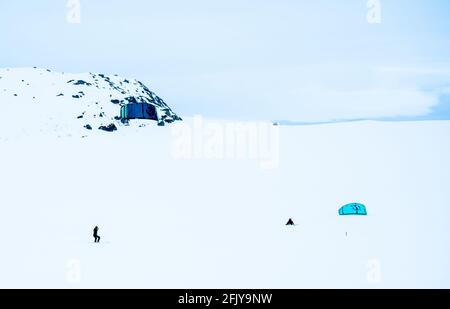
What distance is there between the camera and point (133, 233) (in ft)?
66.6

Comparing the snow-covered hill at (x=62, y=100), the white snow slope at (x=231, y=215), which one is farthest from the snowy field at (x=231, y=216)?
the snow-covered hill at (x=62, y=100)

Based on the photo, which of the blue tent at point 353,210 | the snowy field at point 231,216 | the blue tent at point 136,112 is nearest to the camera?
the snowy field at point 231,216

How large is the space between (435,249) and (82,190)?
19781mm

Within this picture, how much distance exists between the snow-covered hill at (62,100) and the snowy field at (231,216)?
23.3 meters

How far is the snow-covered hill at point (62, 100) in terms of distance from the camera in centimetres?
6812

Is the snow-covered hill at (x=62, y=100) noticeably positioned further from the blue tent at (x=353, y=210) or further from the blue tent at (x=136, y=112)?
the blue tent at (x=353, y=210)

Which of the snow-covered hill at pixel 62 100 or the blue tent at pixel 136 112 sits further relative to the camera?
the blue tent at pixel 136 112

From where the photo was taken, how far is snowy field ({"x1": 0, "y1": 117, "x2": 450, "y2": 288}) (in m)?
14.1

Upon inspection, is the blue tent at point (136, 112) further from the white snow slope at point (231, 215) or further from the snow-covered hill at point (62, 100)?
the white snow slope at point (231, 215)

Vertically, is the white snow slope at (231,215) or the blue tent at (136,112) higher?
the blue tent at (136,112)

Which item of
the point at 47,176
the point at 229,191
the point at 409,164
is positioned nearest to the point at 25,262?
the point at 229,191

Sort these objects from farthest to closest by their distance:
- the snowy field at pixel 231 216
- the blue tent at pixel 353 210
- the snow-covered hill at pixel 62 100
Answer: the snow-covered hill at pixel 62 100
the blue tent at pixel 353 210
the snowy field at pixel 231 216

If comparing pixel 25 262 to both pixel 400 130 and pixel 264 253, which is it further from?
pixel 400 130

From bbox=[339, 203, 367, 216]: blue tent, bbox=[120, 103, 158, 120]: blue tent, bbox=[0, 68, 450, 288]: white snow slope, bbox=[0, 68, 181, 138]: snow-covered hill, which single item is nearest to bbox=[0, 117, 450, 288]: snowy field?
bbox=[0, 68, 450, 288]: white snow slope
